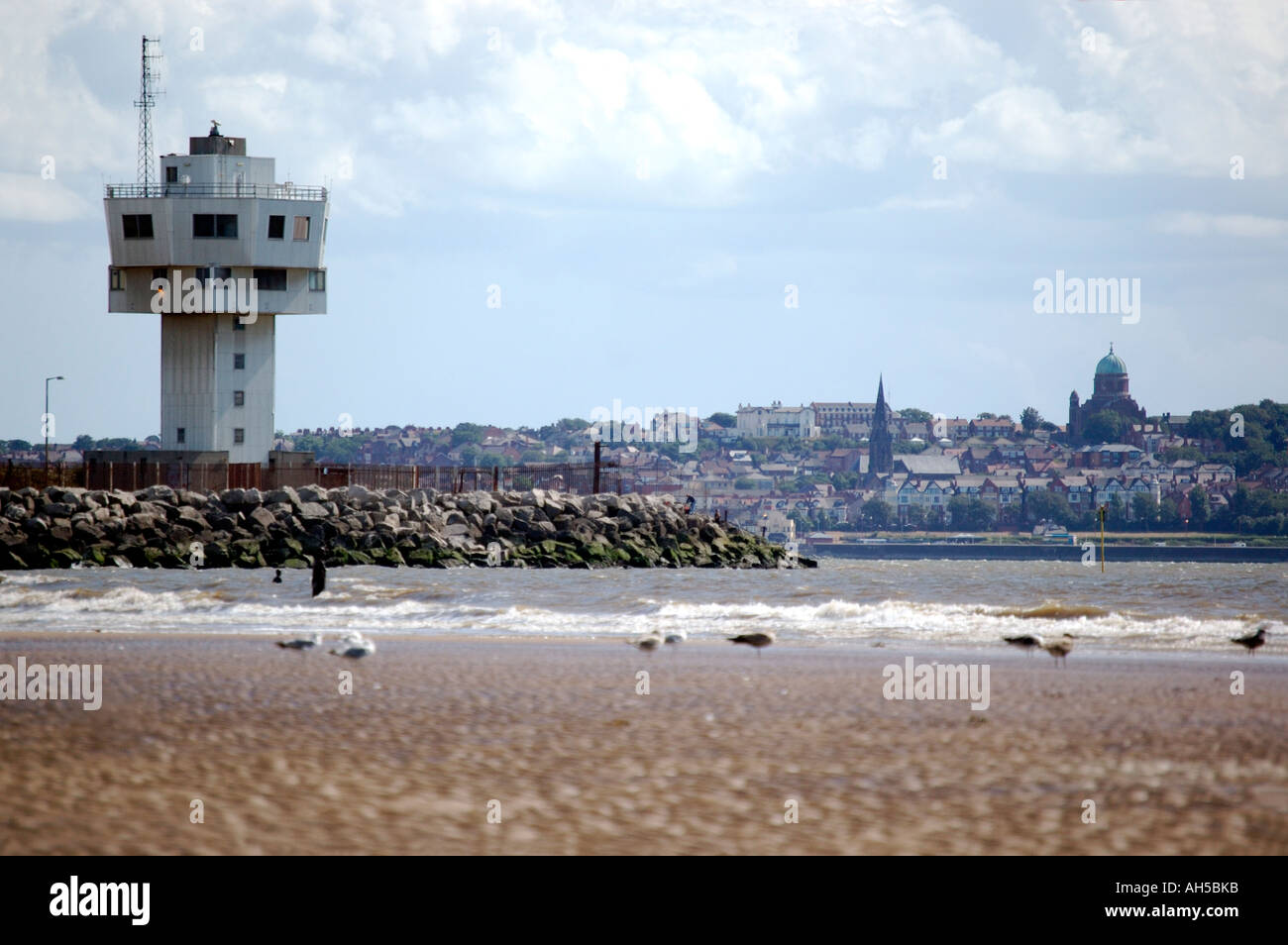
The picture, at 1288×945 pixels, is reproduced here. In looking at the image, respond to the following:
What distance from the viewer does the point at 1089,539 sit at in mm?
176500

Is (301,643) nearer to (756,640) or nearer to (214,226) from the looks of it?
(756,640)

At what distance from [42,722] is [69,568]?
96.4 feet

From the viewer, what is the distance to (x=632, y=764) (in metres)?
9.30

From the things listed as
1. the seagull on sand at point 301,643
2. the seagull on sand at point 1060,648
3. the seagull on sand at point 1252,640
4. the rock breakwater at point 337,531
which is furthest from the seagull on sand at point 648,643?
the rock breakwater at point 337,531

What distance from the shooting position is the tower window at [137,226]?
181 ft

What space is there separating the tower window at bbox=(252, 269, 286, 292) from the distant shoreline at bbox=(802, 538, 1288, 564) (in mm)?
88626

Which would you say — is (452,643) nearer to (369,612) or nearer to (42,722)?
(369,612)

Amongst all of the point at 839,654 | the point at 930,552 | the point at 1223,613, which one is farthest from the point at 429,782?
the point at 930,552

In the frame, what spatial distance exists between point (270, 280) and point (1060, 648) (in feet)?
142

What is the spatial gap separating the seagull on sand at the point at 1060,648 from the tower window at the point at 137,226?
147 feet

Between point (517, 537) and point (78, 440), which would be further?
point (78, 440)

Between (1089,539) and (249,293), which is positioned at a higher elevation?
(249,293)

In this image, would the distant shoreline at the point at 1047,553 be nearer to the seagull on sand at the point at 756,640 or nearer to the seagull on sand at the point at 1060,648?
the seagull on sand at the point at 1060,648

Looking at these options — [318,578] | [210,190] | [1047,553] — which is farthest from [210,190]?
[1047,553]
